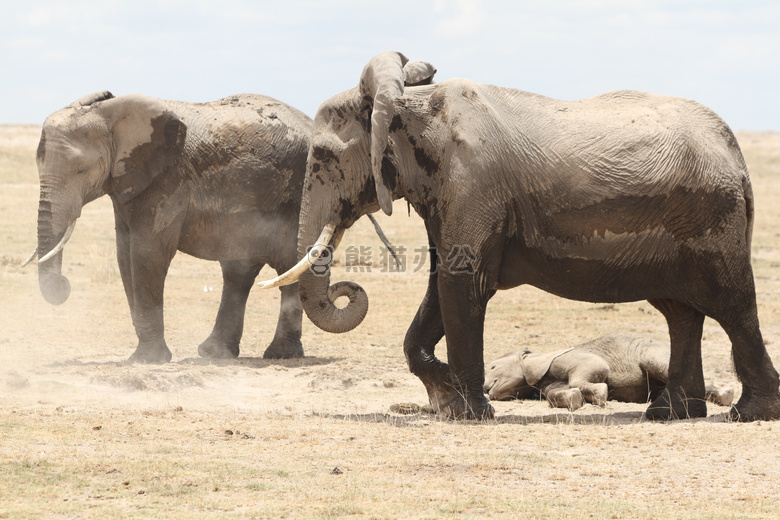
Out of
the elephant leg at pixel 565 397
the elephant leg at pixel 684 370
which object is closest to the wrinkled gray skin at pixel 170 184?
the elephant leg at pixel 565 397

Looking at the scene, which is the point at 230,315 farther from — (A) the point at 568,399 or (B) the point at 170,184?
(A) the point at 568,399

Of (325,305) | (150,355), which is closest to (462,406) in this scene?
(325,305)

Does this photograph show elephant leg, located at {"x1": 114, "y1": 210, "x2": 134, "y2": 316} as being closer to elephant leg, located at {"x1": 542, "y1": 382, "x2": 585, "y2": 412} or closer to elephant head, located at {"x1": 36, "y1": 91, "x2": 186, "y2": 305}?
elephant head, located at {"x1": 36, "y1": 91, "x2": 186, "y2": 305}

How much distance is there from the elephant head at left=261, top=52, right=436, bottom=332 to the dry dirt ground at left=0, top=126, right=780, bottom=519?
3.65 feet

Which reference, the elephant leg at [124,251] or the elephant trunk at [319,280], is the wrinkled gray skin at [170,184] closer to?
the elephant leg at [124,251]

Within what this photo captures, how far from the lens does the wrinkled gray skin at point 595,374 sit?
Result: 32.8 feet

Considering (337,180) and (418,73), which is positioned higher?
(418,73)

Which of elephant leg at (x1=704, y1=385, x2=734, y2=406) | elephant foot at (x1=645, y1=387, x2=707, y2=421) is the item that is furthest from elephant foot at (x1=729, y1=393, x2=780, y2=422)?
elephant leg at (x1=704, y1=385, x2=734, y2=406)

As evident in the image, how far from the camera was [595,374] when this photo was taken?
397 inches

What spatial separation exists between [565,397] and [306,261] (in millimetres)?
2810

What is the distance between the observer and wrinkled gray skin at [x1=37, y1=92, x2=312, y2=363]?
468 inches

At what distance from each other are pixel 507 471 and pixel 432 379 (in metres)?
2.39

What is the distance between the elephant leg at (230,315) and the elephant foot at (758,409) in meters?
6.54

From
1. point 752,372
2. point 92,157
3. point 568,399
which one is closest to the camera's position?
point 752,372
